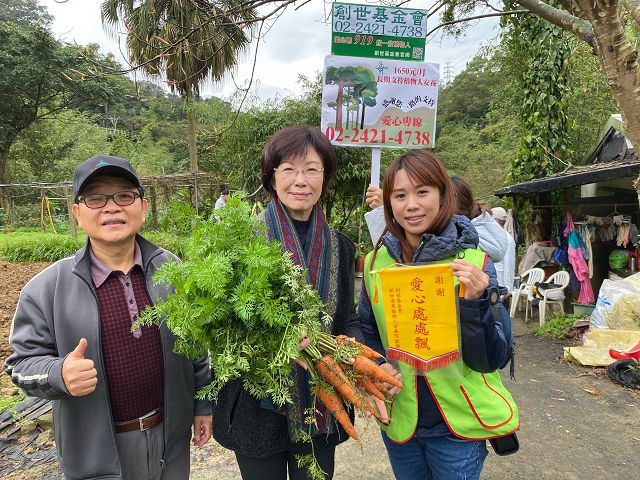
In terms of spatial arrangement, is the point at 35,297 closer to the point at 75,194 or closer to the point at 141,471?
the point at 75,194

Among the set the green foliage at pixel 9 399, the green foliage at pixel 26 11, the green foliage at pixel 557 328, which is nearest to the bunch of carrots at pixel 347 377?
the green foliage at pixel 9 399

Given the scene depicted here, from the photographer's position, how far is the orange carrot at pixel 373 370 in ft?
4.90

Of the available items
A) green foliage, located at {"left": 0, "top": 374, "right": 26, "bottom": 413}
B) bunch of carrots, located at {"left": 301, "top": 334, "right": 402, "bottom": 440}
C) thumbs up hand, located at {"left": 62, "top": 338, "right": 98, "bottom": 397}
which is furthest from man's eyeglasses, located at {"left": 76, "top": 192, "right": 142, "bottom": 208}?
green foliage, located at {"left": 0, "top": 374, "right": 26, "bottom": 413}

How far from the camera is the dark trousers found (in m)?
1.57

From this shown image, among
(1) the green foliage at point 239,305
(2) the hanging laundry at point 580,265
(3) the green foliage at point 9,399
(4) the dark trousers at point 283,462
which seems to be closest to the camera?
(1) the green foliage at point 239,305

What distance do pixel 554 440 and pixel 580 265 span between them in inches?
169

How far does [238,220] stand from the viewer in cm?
139

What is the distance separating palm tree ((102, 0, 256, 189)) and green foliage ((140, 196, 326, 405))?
6.95 feet

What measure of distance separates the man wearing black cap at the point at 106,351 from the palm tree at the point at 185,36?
1.82 meters

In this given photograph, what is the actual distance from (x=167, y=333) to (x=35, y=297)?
0.46m

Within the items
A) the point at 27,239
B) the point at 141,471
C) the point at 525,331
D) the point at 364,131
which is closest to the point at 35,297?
the point at 141,471

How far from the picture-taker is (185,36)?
3.17 m

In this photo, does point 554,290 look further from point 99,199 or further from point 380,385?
point 99,199

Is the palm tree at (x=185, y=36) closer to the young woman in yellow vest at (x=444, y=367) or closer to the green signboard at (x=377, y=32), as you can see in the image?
the green signboard at (x=377, y=32)
